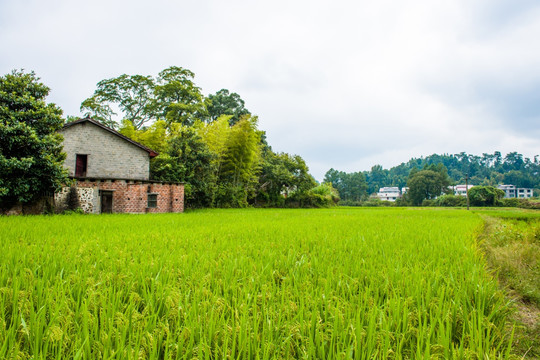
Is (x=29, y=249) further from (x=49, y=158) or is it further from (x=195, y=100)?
(x=195, y=100)

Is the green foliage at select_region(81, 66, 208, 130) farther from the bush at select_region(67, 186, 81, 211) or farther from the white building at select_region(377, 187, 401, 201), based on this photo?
the white building at select_region(377, 187, 401, 201)

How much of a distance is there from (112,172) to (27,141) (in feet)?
21.2

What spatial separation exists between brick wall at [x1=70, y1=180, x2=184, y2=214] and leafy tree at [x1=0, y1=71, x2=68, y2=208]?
2231mm

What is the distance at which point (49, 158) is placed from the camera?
32.4 feet

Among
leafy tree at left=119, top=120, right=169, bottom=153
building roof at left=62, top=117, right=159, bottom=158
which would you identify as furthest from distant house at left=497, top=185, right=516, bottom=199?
building roof at left=62, top=117, right=159, bottom=158

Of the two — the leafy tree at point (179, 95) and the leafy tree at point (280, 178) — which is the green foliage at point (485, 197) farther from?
the leafy tree at point (179, 95)

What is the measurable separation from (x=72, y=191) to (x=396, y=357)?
14365mm

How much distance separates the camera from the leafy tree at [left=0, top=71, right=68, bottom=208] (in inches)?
366

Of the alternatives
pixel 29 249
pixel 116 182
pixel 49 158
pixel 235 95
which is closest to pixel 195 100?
pixel 235 95

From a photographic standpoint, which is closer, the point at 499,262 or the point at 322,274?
the point at 322,274

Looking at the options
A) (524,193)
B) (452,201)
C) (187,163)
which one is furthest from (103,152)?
(524,193)

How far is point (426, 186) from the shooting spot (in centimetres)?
5422

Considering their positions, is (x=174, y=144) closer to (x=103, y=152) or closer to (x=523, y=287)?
(x=103, y=152)

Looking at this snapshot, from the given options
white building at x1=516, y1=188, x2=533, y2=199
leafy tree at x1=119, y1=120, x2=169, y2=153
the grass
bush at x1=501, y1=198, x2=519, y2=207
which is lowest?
bush at x1=501, y1=198, x2=519, y2=207
